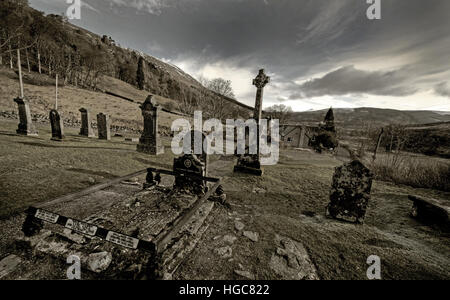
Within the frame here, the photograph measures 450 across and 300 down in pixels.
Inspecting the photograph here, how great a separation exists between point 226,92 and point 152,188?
2358cm

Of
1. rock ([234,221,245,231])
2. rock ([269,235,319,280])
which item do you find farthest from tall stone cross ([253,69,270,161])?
rock ([269,235,319,280])

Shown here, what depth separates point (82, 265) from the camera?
222 cm

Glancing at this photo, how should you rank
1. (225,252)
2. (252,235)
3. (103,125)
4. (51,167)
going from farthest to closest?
(103,125), (51,167), (252,235), (225,252)

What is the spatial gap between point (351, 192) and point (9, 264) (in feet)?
20.1

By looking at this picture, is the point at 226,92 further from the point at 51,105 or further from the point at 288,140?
the point at 51,105

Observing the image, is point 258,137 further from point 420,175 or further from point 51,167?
point 51,167

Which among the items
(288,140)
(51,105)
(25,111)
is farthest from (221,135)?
(51,105)

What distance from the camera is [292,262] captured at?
101 inches

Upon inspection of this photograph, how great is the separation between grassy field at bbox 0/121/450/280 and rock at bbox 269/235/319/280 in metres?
0.10

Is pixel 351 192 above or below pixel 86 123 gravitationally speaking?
below

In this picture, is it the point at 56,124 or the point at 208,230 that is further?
the point at 56,124

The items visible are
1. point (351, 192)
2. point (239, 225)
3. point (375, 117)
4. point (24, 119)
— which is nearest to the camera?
point (239, 225)

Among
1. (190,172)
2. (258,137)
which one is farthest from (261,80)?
(190,172)
